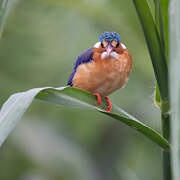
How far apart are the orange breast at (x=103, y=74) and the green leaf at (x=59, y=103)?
0.57 meters

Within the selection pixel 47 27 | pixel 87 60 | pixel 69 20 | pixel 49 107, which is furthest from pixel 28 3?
pixel 87 60

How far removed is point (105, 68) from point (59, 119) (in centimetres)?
153

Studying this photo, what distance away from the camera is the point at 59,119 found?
327 centimetres

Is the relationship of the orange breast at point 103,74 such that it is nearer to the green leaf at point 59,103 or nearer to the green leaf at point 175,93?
the green leaf at point 59,103

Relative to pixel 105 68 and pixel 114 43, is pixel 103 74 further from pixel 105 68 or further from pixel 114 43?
pixel 114 43

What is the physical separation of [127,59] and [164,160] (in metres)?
0.91

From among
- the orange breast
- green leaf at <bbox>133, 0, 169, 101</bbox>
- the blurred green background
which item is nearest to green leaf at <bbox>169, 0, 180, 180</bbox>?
green leaf at <bbox>133, 0, 169, 101</bbox>

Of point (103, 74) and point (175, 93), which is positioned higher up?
point (175, 93)

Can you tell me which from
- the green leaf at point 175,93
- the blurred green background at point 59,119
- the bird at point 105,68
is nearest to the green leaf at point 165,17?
the green leaf at point 175,93

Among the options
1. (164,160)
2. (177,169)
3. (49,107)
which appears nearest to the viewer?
(177,169)

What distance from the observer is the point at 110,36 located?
1852 millimetres

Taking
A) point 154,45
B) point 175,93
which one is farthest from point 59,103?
point 175,93

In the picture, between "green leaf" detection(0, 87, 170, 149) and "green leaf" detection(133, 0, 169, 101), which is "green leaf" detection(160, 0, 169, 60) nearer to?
"green leaf" detection(133, 0, 169, 101)

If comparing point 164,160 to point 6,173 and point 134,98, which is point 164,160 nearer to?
point 134,98
